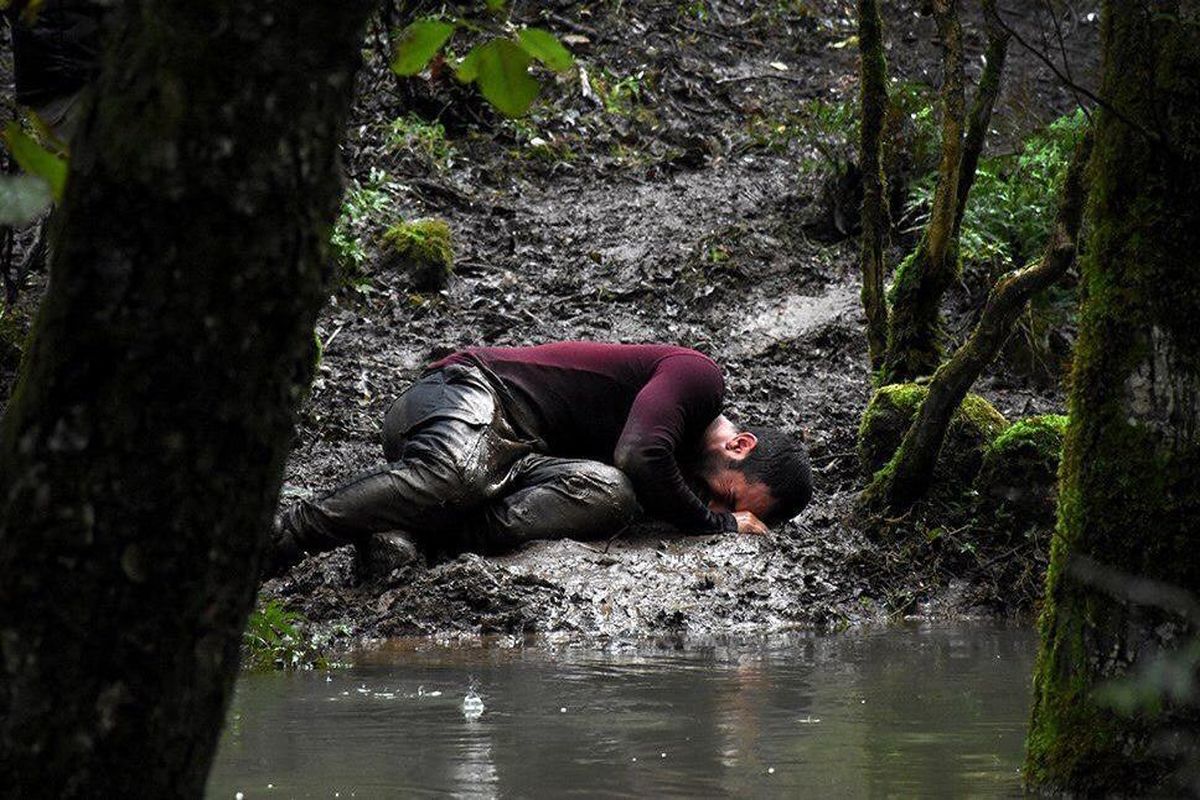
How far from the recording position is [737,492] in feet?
22.4

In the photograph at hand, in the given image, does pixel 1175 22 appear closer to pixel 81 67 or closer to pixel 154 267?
pixel 154 267

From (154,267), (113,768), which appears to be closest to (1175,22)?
(154,267)

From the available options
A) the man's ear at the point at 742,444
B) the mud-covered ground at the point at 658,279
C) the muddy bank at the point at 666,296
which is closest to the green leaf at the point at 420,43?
the muddy bank at the point at 666,296

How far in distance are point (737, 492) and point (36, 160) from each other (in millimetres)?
5466

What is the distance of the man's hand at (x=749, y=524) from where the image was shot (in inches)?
266

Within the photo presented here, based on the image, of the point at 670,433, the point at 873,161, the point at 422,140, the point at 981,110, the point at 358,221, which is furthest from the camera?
the point at 422,140

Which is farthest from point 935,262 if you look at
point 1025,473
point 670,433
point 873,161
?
point 670,433

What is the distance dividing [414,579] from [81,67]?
8.06 feet

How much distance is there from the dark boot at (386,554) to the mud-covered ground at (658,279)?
66 mm

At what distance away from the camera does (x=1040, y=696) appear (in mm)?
3207

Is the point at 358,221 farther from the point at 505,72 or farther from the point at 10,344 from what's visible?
the point at 505,72

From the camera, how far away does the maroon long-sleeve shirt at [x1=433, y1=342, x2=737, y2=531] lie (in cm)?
650

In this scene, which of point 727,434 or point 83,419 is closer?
point 83,419

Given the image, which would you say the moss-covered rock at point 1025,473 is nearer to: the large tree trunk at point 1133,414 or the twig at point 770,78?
the large tree trunk at point 1133,414
